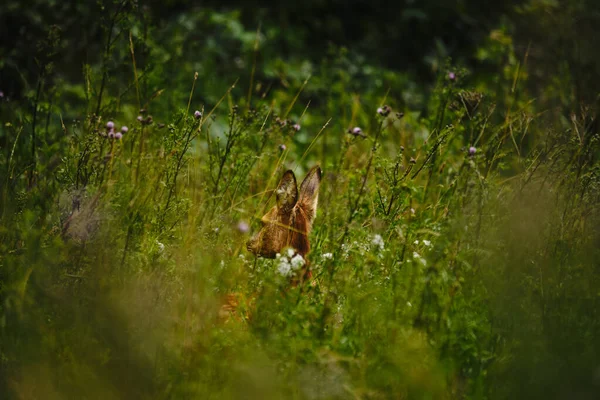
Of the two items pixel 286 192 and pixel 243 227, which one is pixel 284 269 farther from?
pixel 286 192

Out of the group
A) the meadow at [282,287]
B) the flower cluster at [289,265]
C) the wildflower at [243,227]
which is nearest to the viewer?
the meadow at [282,287]

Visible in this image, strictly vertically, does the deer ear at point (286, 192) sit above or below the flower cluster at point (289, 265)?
above

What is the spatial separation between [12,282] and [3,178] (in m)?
0.77

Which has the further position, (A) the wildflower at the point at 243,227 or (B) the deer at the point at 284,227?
(B) the deer at the point at 284,227

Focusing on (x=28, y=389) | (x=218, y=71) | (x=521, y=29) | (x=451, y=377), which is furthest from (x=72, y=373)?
(x=521, y=29)

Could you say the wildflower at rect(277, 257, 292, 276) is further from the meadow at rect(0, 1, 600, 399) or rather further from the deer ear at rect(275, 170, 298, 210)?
the deer ear at rect(275, 170, 298, 210)

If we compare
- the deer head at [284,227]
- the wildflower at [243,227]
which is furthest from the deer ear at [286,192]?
the wildflower at [243,227]

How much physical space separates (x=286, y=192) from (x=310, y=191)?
133mm

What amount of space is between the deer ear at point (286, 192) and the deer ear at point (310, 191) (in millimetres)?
79

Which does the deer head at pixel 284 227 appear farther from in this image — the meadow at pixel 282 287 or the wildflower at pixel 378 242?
the wildflower at pixel 378 242

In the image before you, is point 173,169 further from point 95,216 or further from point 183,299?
point 183,299

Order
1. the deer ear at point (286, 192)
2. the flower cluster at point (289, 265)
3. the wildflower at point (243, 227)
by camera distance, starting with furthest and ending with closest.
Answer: the deer ear at point (286, 192)
the wildflower at point (243, 227)
the flower cluster at point (289, 265)

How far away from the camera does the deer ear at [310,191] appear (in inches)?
105

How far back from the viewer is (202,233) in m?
2.37
